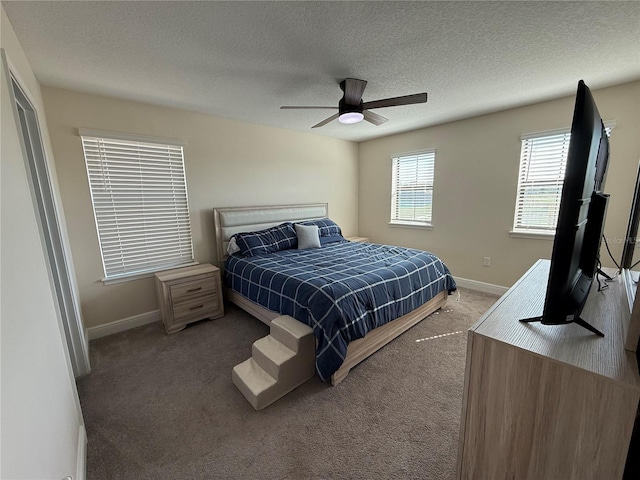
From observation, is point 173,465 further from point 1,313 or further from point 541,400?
point 541,400

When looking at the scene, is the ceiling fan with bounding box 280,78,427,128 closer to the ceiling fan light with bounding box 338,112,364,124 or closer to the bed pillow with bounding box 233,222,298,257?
the ceiling fan light with bounding box 338,112,364,124

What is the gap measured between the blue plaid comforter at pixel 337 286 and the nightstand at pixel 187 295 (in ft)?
0.82

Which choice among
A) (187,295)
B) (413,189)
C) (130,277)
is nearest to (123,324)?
(130,277)

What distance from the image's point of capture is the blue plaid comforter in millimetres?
1925

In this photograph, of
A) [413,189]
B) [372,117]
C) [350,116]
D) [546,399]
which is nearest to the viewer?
[546,399]

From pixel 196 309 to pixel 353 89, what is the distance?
2.77 metres

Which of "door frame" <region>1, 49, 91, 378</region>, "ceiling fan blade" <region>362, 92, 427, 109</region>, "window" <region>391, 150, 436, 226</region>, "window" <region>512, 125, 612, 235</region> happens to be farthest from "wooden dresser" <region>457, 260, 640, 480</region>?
"window" <region>391, 150, 436, 226</region>

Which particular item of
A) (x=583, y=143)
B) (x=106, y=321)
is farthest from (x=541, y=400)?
(x=106, y=321)

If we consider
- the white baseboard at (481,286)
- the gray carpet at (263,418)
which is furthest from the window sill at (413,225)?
the gray carpet at (263,418)

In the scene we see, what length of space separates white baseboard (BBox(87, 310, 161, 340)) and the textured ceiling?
2.34 metres

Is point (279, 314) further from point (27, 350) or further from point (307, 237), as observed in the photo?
point (27, 350)

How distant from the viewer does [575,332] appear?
3.32 feet

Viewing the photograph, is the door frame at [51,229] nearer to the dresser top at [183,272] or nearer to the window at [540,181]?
the dresser top at [183,272]

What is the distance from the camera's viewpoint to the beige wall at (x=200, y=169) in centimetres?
252
